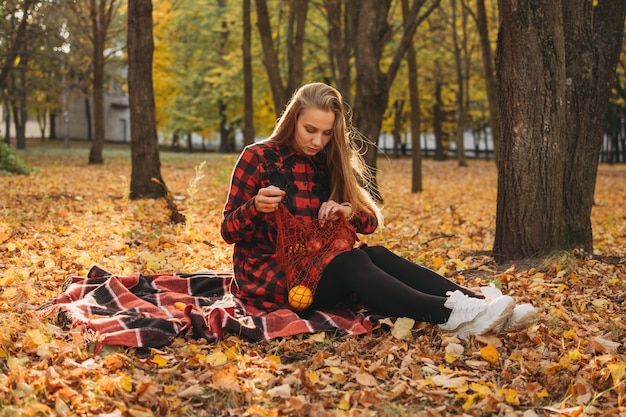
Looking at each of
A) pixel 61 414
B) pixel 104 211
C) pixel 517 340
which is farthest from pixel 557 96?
pixel 104 211

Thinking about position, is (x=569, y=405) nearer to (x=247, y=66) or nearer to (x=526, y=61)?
(x=526, y=61)

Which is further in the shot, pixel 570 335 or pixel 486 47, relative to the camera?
pixel 486 47

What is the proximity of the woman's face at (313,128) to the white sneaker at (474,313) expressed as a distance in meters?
1.15

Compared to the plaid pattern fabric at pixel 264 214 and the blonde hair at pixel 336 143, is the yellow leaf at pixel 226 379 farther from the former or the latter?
the blonde hair at pixel 336 143

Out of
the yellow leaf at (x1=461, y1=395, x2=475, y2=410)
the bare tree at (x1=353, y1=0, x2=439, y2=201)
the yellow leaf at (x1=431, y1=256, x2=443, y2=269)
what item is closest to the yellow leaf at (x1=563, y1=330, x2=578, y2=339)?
the yellow leaf at (x1=461, y1=395, x2=475, y2=410)

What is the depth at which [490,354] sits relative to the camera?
10.9 feet

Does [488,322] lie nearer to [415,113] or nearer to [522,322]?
[522,322]

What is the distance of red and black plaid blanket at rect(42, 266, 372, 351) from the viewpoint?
11.5 feet

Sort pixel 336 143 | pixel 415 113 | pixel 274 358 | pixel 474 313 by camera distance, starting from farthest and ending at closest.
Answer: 1. pixel 415 113
2. pixel 336 143
3. pixel 474 313
4. pixel 274 358

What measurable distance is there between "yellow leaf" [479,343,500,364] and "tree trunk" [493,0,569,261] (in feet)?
6.74

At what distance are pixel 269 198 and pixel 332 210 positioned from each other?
43 centimetres

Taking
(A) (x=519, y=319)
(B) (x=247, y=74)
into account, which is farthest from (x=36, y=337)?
(B) (x=247, y=74)

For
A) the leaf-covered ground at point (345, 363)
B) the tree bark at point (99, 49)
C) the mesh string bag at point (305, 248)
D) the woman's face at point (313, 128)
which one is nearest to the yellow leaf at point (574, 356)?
the leaf-covered ground at point (345, 363)

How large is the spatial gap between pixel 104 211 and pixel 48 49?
54.3 feet
